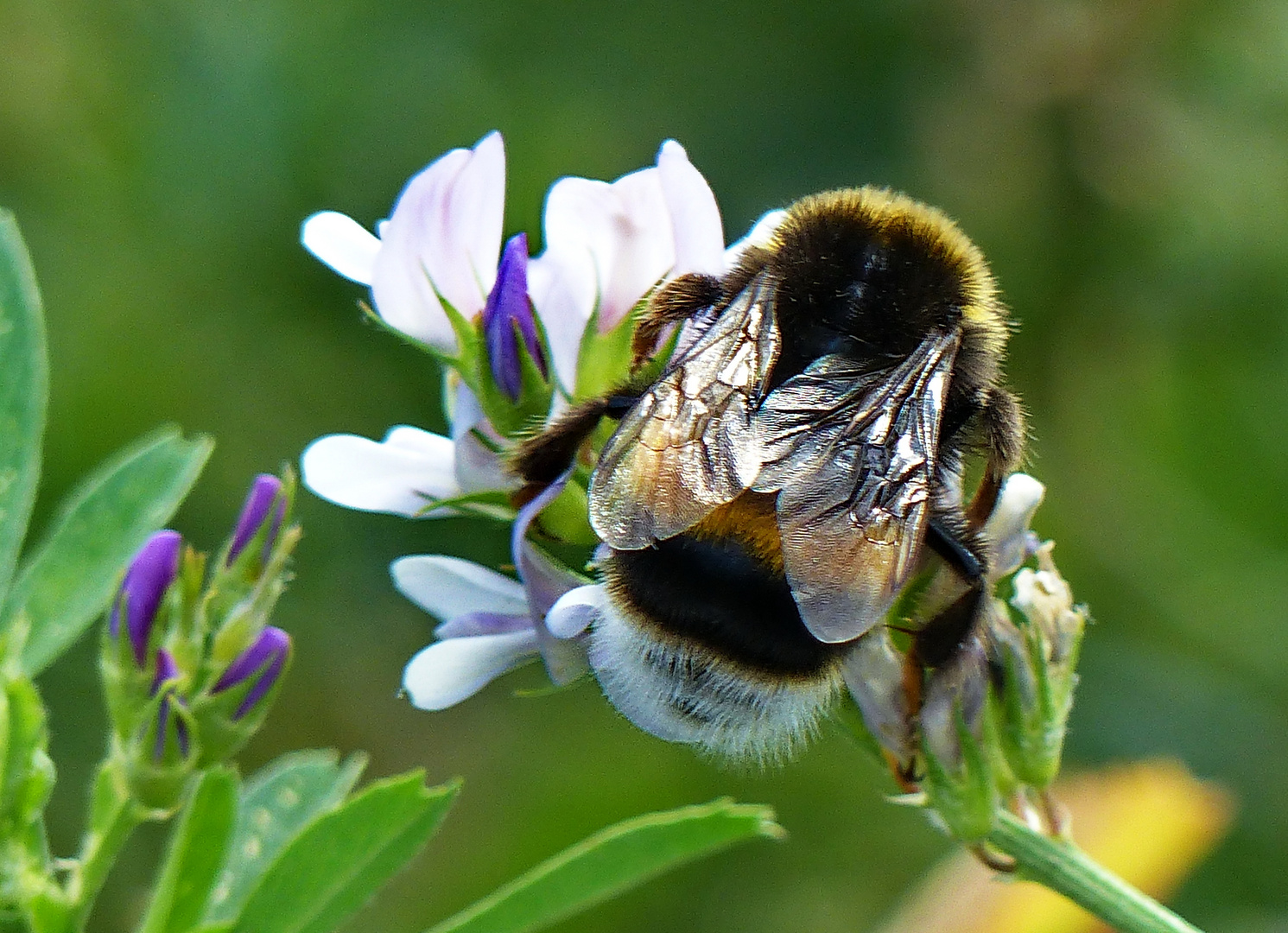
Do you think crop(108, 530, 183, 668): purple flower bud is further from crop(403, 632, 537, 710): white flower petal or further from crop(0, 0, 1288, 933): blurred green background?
crop(0, 0, 1288, 933): blurred green background

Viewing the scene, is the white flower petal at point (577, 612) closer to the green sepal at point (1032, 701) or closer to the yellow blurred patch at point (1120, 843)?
the green sepal at point (1032, 701)

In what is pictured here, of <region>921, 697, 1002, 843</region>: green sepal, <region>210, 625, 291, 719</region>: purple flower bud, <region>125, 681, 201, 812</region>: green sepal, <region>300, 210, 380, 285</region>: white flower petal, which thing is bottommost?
<region>921, 697, 1002, 843</region>: green sepal

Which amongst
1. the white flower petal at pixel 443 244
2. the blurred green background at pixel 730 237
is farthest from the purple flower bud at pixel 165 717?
the blurred green background at pixel 730 237

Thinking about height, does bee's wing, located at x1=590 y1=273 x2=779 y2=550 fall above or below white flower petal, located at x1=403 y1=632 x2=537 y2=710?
above

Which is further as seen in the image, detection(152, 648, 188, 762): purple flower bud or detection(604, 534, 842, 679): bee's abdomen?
detection(152, 648, 188, 762): purple flower bud

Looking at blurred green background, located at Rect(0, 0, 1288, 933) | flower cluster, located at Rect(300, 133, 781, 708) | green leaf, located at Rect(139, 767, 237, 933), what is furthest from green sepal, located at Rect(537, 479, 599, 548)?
blurred green background, located at Rect(0, 0, 1288, 933)

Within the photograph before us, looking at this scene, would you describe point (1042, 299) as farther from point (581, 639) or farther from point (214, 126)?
point (581, 639)
